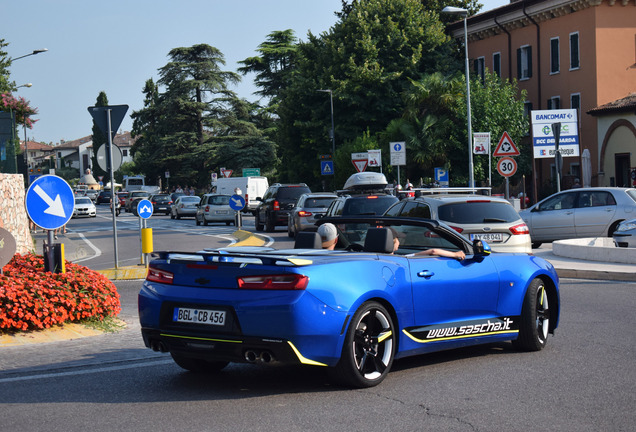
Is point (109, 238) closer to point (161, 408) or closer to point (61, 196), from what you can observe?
point (61, 196)

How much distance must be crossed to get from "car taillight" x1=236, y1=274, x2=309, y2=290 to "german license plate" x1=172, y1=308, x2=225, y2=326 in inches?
12.3

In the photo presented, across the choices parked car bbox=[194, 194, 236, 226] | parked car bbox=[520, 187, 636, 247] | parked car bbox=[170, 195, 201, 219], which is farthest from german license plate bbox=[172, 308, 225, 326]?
parked car bbox=[170, 195, 201, 219]

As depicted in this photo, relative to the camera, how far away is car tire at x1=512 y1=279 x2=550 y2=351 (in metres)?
8.70

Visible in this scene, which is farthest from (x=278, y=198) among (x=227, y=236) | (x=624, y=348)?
(x=624, y=348)

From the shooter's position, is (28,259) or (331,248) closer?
(331,248)

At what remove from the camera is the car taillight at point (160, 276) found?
7213 mm

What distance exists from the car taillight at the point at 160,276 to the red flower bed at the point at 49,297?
305 centimetres

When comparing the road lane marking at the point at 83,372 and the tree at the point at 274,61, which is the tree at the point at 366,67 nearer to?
the tree at the point at 274,61

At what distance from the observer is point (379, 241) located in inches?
305

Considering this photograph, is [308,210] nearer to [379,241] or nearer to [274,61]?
[379,241]

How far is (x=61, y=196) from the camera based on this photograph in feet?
36.7

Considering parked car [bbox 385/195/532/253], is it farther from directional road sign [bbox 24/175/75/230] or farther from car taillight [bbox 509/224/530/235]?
directional road sign [bbox 24/175/75/230]

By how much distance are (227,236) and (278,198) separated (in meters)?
4.22

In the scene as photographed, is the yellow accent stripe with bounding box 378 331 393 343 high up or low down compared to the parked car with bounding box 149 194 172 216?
up
